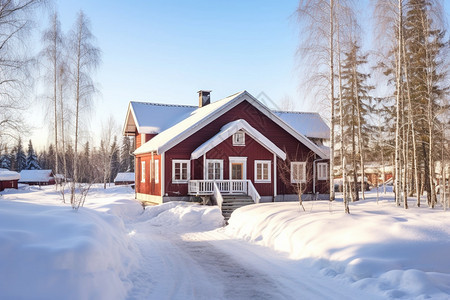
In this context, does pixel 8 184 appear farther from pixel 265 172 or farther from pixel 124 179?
pixel 265 172

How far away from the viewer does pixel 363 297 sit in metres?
6.96

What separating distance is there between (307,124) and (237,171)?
11.1m

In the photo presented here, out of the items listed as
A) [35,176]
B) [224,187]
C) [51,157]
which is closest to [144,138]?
[224,187]

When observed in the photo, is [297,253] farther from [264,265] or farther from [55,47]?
[55,47]

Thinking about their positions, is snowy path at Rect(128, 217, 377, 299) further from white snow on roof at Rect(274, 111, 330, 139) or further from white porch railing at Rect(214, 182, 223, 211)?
white snow on roof at Rect(274, 111, 330, 139)

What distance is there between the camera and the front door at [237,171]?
79.5ft

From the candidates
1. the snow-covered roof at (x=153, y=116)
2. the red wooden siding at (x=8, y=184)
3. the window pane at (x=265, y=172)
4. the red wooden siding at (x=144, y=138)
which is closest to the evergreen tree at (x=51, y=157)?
the red wooden siding at (x=8, y=184)

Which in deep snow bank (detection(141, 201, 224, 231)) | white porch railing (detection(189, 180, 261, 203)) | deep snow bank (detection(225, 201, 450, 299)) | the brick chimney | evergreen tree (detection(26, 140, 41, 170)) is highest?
the brick chimney

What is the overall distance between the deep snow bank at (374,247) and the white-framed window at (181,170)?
34.6 ft

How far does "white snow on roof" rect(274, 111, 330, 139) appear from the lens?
3120cm

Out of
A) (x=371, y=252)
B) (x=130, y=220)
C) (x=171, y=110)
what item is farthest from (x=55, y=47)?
(x=371, y=252)

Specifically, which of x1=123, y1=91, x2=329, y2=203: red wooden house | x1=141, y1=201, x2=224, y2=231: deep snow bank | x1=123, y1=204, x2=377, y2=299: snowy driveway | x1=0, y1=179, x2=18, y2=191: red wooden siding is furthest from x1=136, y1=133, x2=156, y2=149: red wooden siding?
x1=0, y1=179, x2=18, y2=191: red wooden siding

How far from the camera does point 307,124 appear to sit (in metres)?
32.8

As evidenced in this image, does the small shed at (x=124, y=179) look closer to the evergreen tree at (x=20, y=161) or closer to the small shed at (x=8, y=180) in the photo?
the small shed at (x=8, y=180)
